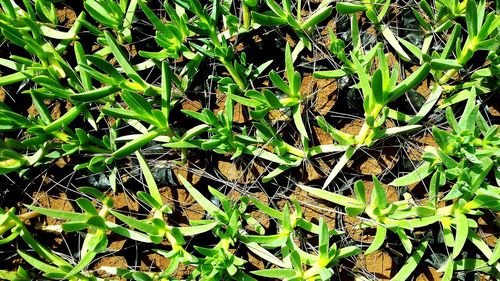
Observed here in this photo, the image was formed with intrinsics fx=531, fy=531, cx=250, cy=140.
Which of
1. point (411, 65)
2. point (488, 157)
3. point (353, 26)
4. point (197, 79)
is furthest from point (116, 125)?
point (488, 157)

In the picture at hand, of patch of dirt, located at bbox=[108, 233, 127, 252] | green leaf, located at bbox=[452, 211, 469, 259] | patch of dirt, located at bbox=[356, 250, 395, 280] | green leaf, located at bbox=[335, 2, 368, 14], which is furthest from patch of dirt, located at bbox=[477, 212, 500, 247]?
patch of dirt, located at bbox=[108, 233, 127, 252]

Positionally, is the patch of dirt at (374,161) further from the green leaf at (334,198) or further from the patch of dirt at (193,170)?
the patch of dirt at (193,170)

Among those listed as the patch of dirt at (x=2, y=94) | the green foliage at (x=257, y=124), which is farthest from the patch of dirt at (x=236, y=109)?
the patch of dirt at (x=2, y=94)

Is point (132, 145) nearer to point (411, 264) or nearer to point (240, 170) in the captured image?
point (240, 170)

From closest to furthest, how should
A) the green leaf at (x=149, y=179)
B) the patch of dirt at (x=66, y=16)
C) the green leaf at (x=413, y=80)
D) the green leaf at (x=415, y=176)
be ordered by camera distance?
the green leaf at (x=413, y=80)
the green leaf at (x=415, y=176)
the green leaf at (x=149, y=179)
the patch of dirt at (x=66, y=16)

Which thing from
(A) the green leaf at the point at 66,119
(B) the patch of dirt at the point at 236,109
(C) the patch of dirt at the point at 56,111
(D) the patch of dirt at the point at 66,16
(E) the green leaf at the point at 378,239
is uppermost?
(D) the patch of dirt at the point at 66,16

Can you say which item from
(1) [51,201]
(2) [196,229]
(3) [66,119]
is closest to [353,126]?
(2) [196,229]

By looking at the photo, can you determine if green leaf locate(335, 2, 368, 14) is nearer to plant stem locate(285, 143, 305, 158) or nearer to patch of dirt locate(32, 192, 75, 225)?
plant stem locate(285, 143, 305, 158)
